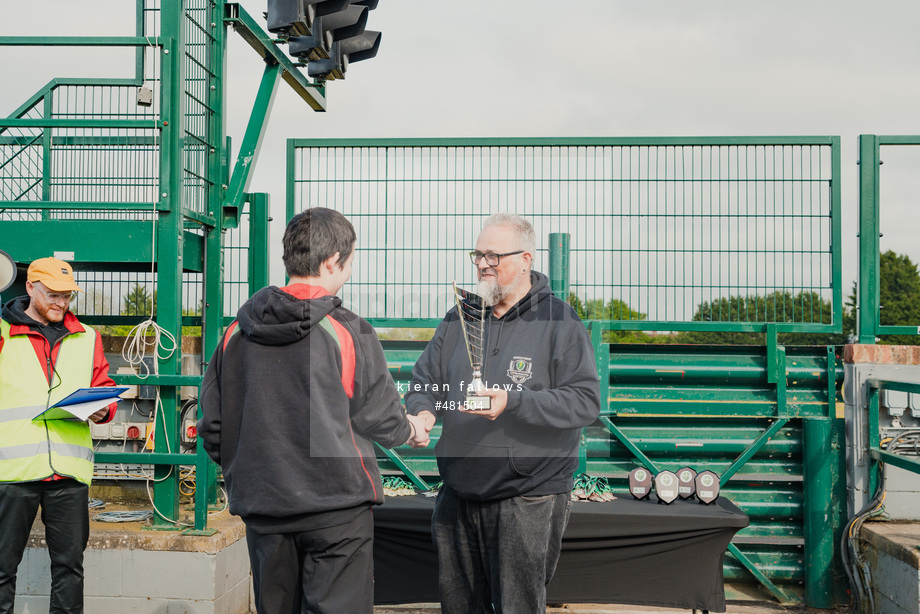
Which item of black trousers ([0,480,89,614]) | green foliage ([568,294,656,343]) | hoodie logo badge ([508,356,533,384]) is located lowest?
black trousers ([0,480,89,614])

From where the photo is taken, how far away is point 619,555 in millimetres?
4703

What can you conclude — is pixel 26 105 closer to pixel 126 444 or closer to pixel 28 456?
pixel 126 444

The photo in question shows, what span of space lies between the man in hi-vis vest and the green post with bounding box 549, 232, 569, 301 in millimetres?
3028

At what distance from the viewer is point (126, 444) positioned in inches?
219

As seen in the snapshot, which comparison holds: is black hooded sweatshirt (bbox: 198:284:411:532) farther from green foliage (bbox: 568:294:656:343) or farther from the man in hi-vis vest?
green foliage (bbox: 568:294:656:343)

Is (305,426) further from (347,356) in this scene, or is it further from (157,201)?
(157,201)

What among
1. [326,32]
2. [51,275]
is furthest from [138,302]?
[326,32]

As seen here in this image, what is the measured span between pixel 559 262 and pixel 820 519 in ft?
8.49

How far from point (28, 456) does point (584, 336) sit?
2767 millimetres

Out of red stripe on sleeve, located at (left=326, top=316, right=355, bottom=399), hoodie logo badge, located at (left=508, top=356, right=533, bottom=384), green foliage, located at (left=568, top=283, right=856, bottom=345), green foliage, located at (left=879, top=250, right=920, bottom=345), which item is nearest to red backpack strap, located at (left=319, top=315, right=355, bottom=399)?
red stripe on sleeve, located at (left=326, top=316, right=355, bottom=399)

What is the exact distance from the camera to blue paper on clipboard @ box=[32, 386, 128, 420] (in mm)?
3799

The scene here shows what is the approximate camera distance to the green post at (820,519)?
5.59 metres

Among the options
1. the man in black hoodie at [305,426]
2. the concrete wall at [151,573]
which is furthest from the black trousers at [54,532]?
the man in black hoodie at [305,426]

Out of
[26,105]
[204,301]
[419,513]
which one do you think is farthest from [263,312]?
[26,105]
